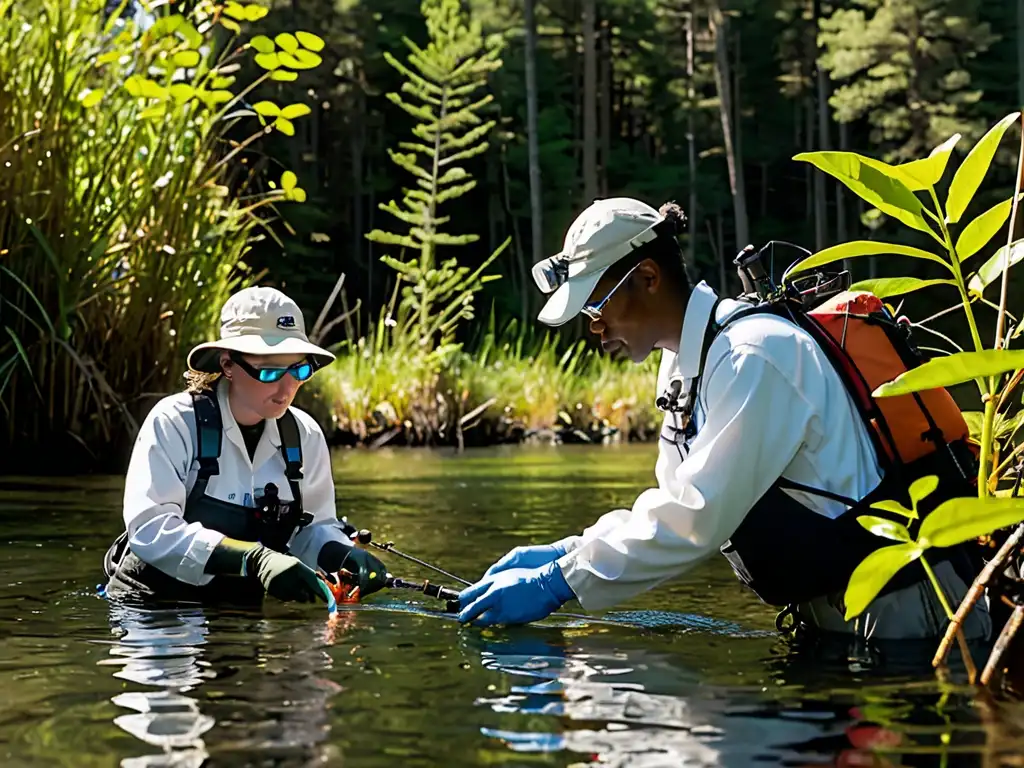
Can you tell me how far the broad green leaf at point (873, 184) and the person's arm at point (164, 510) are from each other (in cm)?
228

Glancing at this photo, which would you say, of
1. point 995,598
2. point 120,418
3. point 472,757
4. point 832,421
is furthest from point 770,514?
point 120,418

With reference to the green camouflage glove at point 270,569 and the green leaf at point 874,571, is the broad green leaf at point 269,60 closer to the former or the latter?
the green camouflage glove at point 270,569

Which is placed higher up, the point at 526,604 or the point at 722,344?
the point at 722,344

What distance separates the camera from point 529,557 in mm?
4711

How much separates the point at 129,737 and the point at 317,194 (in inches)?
1579

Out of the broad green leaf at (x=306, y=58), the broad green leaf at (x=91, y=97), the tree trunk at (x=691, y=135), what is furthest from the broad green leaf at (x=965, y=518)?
the tree trunk at (x=691, y=135)

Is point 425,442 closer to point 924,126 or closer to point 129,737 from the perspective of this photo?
point 129,737

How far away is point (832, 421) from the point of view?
399 cm

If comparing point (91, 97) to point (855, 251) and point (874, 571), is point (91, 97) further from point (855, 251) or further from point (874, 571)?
point (874, 571)

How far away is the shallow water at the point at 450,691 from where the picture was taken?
3100 mm

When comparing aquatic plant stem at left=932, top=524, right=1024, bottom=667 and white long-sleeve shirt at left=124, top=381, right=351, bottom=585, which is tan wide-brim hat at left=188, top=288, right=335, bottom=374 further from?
aquatic plant stem at left=932, top=524, right=1024, bottom=667

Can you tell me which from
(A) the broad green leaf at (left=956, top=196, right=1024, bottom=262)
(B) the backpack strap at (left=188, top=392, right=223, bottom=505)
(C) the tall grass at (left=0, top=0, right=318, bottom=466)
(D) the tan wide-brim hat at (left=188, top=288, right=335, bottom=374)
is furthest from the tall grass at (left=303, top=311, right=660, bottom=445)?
(A) the broad green leaf at (left=956, top=196, right=1024, bottom=262)

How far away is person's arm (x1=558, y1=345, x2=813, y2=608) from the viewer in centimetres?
395

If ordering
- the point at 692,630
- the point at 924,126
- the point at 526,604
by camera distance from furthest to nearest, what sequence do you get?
the point at 924,126, the point at 692,630, the point at 526,604
